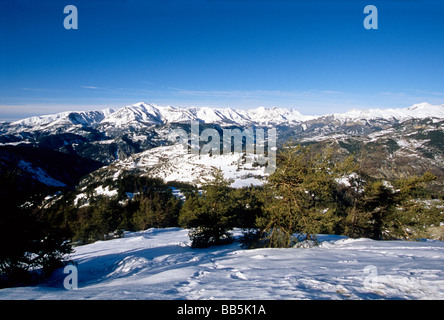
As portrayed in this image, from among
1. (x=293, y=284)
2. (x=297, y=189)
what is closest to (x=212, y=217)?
(x=297, y=189)

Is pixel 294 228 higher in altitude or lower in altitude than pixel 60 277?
higher

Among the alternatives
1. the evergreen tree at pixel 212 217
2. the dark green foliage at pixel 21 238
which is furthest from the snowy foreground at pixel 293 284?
the evergreen tree at pixel 212 217

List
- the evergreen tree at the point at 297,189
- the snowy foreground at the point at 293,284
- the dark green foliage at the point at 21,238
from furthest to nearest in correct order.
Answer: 1. the evergreen tree at the point at 297,189
2. the dark green foliage at the point at 21,238
3. the snowy foreground at the point at 293,284

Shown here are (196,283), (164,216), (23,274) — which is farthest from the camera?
(164,216)

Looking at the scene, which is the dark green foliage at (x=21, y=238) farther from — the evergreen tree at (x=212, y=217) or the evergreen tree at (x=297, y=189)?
the evergreen tree at (x=297, y=189)

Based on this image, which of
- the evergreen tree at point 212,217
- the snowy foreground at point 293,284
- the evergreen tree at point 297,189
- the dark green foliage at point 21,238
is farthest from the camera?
the evergreen tree at point 212,217

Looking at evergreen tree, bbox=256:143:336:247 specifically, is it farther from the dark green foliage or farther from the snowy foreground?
the dark green foliage

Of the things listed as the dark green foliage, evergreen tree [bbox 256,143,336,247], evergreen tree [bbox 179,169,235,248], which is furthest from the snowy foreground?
evergreen tree [bbox 179,169,235,248]

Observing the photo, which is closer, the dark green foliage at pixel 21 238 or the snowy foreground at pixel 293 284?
the snowy foreground at pixel 293 284

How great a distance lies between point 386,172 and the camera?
58.4 ft
